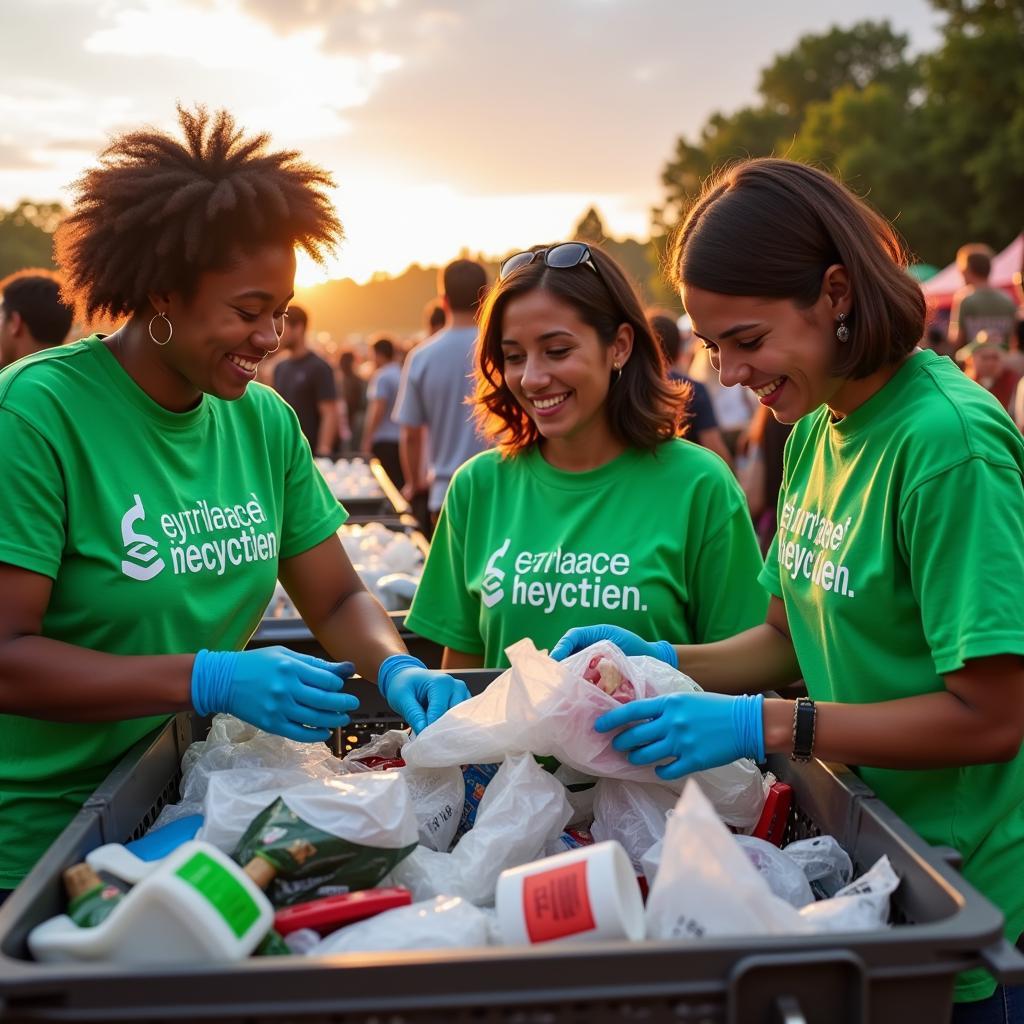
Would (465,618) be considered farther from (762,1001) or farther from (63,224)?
(762,1001)

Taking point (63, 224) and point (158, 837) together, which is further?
point (63, 224)

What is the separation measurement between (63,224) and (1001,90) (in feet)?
120

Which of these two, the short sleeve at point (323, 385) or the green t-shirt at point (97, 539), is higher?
the short sleeve at point (323, 385)

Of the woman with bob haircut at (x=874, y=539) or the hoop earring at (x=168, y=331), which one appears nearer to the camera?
the woman with bob haircut at (x=874, y=539)

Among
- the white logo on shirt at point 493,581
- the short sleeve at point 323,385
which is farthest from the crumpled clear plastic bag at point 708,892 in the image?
the short sleeve at point 323,385

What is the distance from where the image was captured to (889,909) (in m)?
1.46

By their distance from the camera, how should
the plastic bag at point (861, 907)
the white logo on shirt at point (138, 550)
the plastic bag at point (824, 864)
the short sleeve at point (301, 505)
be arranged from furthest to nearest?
the short sleeve at point (301, 505), the white logo on shirt at point (138, 550), the plastic bag at point (824, 864), the plastic bag at point (861, 907)

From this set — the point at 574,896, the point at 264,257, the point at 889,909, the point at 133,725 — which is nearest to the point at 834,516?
the point at 889,909

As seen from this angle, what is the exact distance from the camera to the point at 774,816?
1.85 metres

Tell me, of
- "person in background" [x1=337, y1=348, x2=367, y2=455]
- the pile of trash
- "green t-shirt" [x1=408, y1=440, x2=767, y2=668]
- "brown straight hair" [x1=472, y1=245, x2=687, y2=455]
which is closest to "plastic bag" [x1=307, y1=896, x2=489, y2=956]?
the pile of trash

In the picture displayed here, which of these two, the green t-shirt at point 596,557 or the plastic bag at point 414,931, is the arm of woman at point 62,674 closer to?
the plastic bag at point 414,931

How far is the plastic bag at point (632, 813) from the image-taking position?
1.78 meters

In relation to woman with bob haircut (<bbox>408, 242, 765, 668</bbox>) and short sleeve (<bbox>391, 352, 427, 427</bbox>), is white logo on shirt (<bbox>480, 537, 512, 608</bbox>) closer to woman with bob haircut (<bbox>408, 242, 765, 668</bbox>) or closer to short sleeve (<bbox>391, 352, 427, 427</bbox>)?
woman with bob haircut (<bbox>408, 242, 765, 668</bbox>)

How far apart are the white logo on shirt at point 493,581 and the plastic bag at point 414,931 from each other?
106 cm
